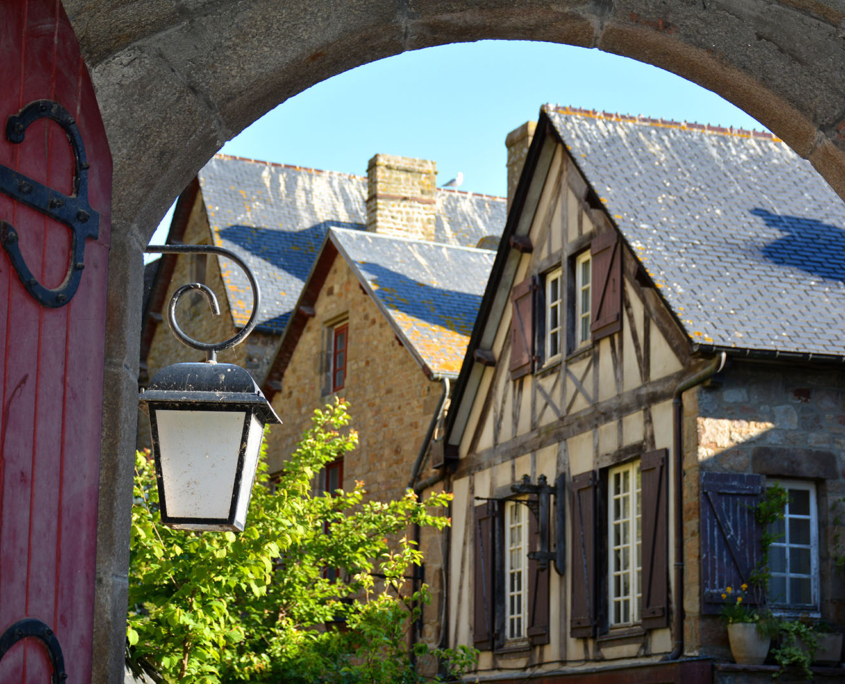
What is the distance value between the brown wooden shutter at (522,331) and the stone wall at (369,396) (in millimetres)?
1358

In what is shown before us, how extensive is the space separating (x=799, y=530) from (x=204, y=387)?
7.73 m

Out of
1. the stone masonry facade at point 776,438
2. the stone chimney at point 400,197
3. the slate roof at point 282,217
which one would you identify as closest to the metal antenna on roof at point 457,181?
the slate roof at point 282,217

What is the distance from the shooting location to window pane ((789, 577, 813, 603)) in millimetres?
10156

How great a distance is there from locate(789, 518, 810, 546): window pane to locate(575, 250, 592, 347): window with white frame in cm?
257

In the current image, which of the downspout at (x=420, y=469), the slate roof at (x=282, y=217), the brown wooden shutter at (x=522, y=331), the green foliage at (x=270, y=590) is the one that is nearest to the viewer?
the green foliage at (x=270, y=590)

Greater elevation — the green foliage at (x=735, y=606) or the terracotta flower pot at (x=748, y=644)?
the green foliage at (x=735, y=606)

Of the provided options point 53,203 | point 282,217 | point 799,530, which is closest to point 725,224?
point 799,530

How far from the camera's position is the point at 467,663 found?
10.2 metres

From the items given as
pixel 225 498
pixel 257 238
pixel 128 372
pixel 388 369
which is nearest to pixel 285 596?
pixel 388 369

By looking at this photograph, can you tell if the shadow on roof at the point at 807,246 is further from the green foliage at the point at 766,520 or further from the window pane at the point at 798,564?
the window pane at the point at 798,564

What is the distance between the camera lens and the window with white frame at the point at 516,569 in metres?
12.6

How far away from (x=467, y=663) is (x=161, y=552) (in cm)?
325

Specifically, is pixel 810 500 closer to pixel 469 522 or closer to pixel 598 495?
pixel 598 495

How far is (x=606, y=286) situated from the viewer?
11.6 meters
